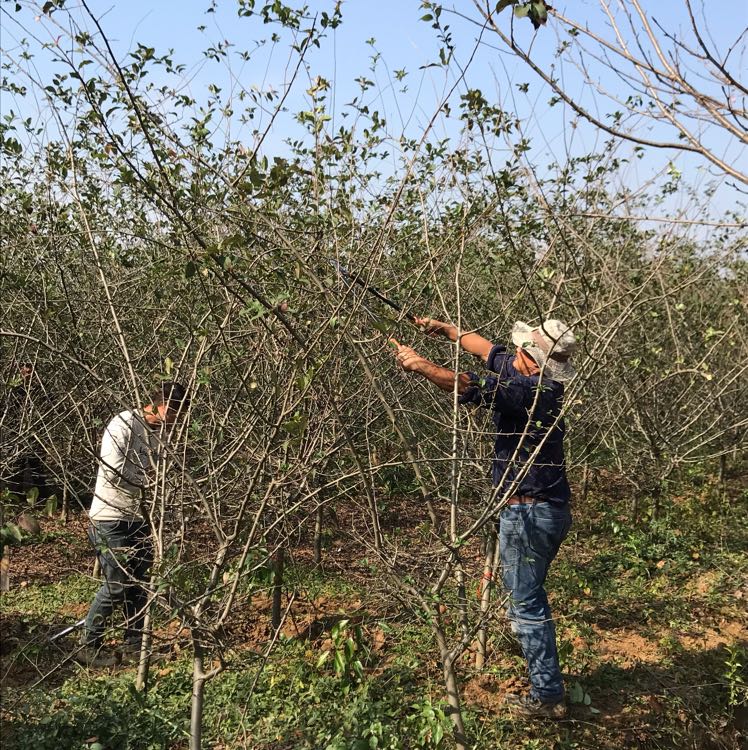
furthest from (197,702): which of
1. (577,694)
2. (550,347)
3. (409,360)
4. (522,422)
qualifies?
(550,347)

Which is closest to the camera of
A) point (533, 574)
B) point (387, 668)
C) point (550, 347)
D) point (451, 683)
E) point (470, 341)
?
point (451, 683)

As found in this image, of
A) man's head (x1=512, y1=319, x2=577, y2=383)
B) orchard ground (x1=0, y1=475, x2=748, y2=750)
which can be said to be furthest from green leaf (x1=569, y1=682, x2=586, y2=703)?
man's head (x1=512, y1=319, x2=577, y2=383)

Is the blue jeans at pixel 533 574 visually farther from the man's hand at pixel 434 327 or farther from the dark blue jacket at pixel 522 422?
the man's hand at pixel 434 327

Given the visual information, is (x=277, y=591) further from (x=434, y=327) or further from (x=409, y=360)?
(x=409, y=360)

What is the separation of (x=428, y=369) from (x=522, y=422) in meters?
0.65

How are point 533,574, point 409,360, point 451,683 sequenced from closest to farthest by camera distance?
point 451,683 → point 409,360 → point 533,574

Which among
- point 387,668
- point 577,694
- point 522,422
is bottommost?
point 387,668

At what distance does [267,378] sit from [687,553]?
474 cm

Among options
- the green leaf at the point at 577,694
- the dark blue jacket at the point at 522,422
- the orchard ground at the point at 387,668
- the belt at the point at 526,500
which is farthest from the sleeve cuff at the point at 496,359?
the green leaf at the point at 577,694

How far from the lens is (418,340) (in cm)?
431

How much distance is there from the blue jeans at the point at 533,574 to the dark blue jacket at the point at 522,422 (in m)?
0.11

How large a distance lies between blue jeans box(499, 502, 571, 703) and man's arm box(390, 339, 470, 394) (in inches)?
30.6

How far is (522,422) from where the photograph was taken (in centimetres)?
309

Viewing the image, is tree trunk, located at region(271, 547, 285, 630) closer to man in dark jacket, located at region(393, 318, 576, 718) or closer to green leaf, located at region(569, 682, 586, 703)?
man in dark jacket, located at region(393, 318, 576, 718)
